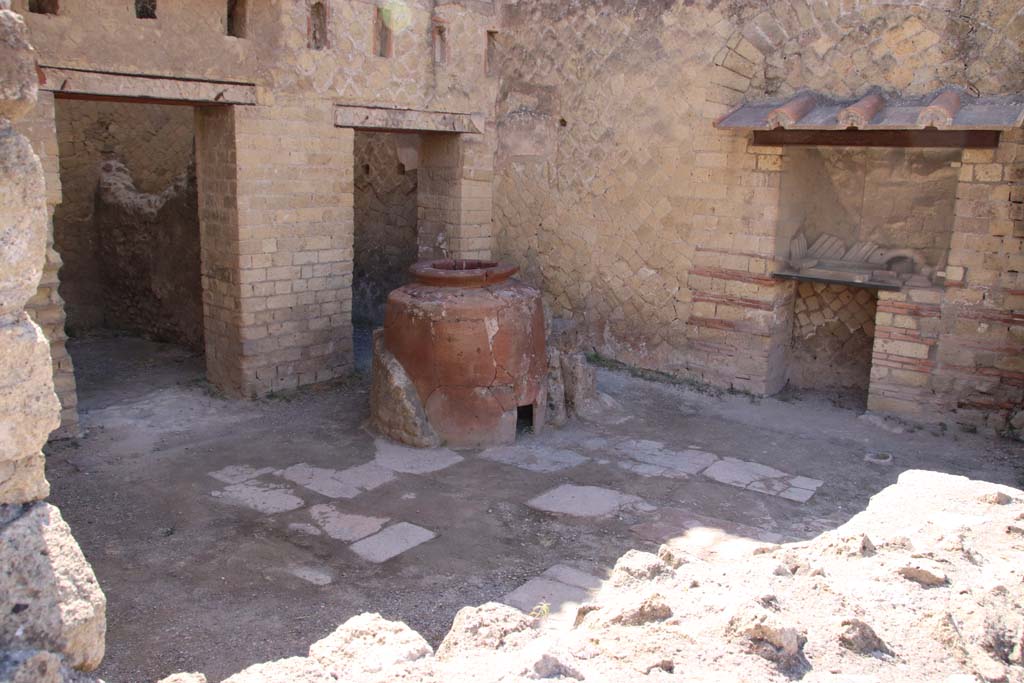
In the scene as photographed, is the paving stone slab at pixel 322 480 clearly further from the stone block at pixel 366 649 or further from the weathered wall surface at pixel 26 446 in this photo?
the weathered wall surface at pixel 26 446

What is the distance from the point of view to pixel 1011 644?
2758 millimetres

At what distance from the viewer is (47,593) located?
6.53 ft

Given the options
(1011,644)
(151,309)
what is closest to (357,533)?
(1011,644)

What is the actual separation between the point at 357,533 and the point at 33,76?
3.63 m

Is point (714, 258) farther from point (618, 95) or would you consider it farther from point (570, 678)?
point (570, 678)

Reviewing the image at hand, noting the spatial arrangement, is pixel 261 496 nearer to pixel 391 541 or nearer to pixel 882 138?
pixel 391 541

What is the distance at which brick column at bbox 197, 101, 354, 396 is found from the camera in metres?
7.37

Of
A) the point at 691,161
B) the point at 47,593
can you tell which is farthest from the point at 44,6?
the point at 47,593

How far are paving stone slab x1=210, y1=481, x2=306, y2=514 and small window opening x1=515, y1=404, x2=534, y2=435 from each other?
2002mm

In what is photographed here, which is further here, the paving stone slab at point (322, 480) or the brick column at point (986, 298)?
the brick column at point (986, 298)

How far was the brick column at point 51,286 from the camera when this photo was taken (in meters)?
6.01

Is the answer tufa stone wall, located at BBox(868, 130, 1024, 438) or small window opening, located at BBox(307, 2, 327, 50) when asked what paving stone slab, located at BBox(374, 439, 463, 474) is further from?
tufa stone wall, located at BBox(868, 130, 1024, 438)

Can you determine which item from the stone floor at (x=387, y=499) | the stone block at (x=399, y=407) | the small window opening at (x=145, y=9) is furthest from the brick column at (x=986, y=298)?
the small window opening at (x=145, y=9)

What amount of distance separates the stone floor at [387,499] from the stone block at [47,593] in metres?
1.91
